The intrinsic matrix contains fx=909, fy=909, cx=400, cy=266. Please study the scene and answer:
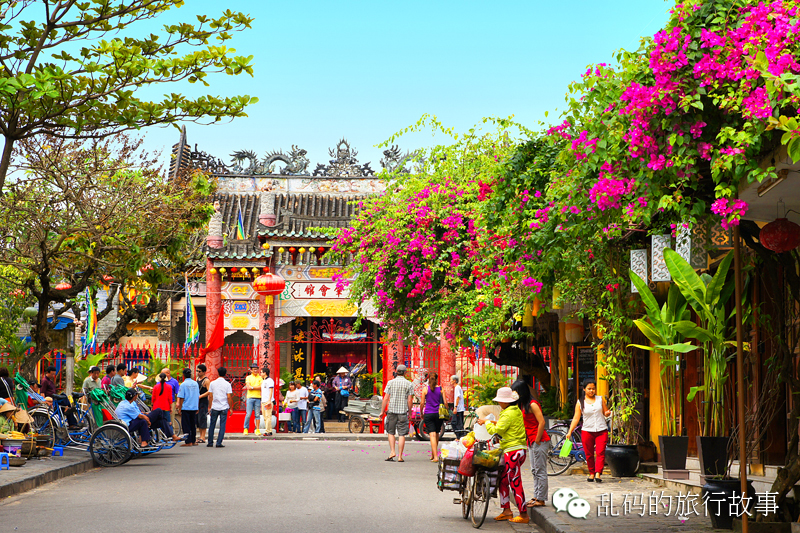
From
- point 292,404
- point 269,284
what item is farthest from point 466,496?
point 269,284

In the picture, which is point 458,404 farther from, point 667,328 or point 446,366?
point 667,328

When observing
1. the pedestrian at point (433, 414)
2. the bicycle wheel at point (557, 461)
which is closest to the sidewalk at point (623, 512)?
the bicycle wheel at point (557, 461)

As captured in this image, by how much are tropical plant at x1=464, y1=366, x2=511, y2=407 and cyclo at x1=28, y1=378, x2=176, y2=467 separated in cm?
907

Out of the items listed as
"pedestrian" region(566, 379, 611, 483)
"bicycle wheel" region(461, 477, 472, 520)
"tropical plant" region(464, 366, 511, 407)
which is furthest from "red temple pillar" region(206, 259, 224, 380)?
"bicycle wheel" region(461, 477, 472, 520)

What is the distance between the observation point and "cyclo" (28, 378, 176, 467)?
15.5m

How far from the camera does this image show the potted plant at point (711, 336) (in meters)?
9.41

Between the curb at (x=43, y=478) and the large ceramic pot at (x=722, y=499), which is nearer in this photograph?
the large ceramic pot at (x=722, y=499)

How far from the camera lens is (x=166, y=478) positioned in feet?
44.0

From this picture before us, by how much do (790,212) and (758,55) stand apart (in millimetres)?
2433

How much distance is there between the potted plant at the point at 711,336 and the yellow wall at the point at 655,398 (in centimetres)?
363

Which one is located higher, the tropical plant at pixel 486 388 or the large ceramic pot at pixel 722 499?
the tropical plant at pixel 486 388

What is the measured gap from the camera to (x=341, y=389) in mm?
29156

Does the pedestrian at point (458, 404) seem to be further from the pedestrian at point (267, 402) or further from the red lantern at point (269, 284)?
the red lantern at point (269, 284)

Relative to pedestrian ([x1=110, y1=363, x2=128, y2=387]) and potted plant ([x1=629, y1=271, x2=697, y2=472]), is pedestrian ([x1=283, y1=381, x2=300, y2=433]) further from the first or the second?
potted plant ([x1=629, y1=271, x2=697, y2=472])
